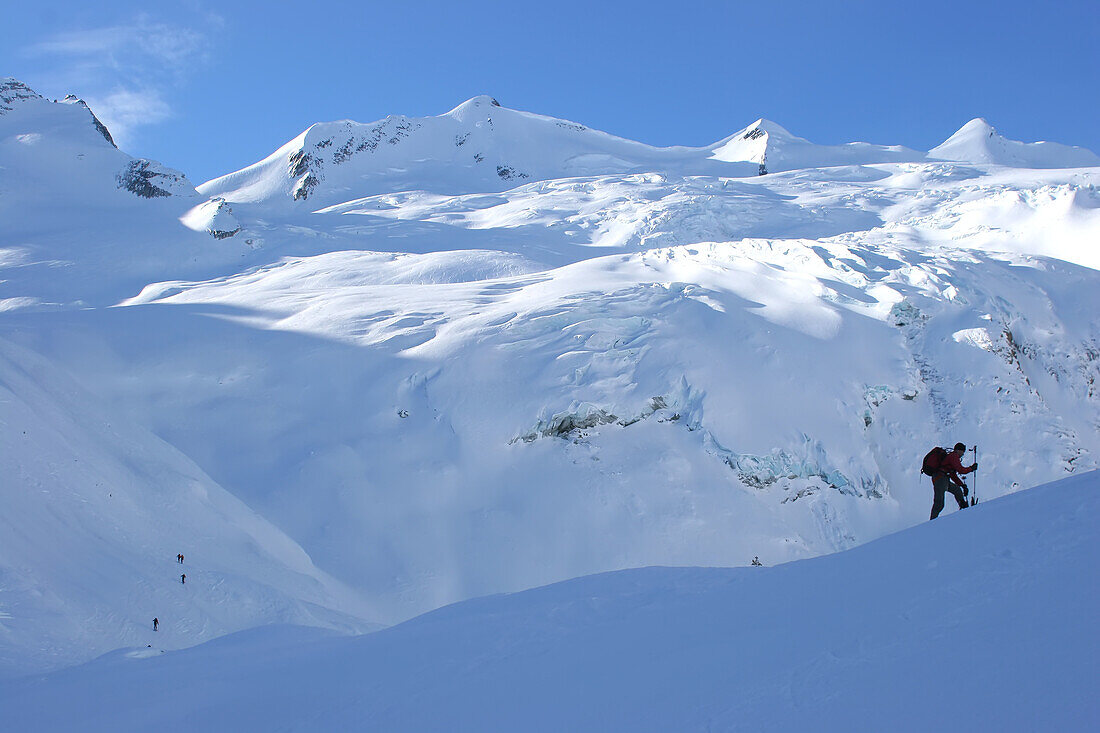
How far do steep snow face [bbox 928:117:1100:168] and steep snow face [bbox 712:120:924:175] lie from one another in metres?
3.22

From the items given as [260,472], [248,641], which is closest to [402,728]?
[248,641]

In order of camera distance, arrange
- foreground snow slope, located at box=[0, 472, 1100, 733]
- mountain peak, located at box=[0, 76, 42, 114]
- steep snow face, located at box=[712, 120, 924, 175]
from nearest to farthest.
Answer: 1. foreground snow slope, located at box=[0, 472, 1100, 733]
2. mountain peak, located at box=[0, 76, 42, 114]
3. steep snow face, located at box=[712, 120, 924, 175]

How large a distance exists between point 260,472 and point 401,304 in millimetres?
10250

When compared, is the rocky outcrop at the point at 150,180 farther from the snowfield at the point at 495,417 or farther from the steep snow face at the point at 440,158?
the snowfield at the point at 495,417

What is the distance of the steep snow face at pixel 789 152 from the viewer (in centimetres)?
7038

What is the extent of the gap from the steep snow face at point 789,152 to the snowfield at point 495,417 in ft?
106

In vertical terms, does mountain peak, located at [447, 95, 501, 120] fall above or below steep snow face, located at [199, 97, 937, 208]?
above

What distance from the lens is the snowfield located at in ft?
50.3

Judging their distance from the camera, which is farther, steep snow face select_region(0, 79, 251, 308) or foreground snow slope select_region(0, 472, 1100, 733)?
steep snow face select_region(0, 79, 251, 308)

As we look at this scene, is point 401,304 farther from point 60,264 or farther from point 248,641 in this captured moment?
point 60,264

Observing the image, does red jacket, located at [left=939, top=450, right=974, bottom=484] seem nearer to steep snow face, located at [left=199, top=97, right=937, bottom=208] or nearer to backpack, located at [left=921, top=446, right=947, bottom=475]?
backpack, located at [left=921, top=446, right=947, bottom=475]

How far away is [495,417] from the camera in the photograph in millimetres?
21062

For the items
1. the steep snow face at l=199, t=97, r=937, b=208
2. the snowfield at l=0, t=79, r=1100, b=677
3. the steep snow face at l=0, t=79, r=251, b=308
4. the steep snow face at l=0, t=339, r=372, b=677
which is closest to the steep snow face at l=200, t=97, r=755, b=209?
the steep snow face at l=199, t=97, r=937, b=208

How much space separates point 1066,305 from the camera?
28062 mm
